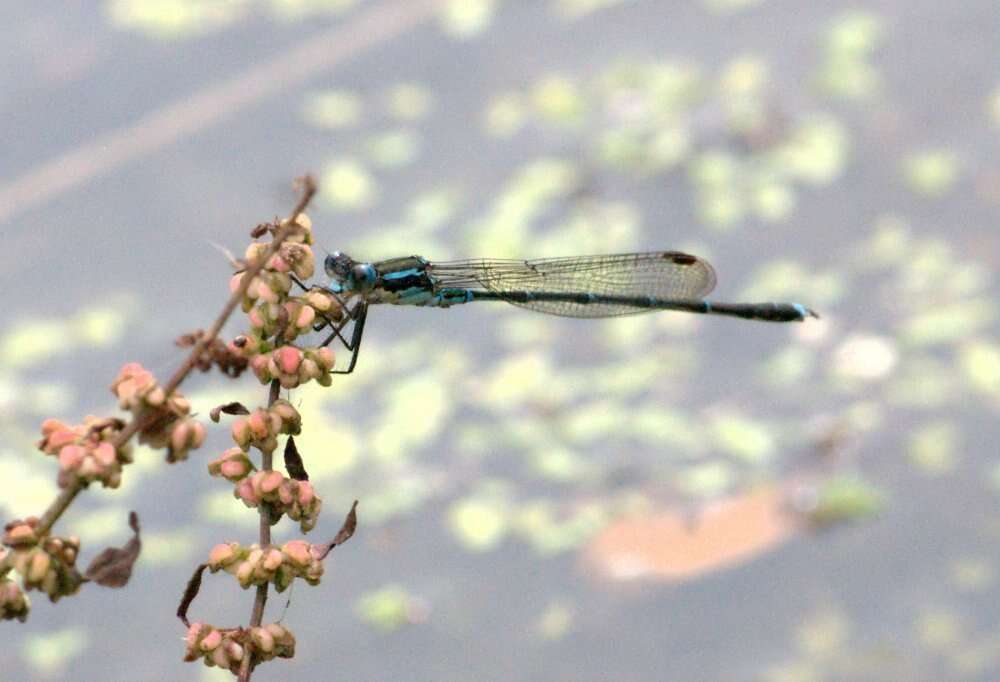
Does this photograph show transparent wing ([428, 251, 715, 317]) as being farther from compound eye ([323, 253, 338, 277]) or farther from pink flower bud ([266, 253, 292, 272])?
pink flower bud ([266, 253, 292, 272])

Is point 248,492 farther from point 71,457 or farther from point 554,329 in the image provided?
point 554,329

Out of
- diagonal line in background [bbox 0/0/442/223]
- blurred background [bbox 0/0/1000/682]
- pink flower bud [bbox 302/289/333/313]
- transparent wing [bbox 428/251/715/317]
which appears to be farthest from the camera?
diagonal line in background [bbox 0/0/442/223]

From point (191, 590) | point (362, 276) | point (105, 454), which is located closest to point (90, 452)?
point (105, 454)

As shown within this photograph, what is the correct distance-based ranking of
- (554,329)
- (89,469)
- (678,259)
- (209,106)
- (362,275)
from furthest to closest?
(209,106) → (554,329) → (678,259) → (362,275) → (89,469)

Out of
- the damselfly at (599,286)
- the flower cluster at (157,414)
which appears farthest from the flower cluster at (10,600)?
the damselfly at (599,286)

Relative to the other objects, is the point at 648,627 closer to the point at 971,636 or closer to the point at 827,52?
the point at 971,636

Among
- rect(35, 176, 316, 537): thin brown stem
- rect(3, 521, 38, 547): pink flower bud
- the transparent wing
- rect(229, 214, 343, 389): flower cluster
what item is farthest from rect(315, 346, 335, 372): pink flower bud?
the transparent wing

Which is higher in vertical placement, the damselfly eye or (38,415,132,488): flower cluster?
the damselfly eye
